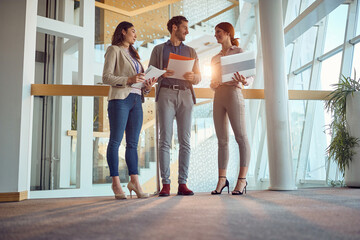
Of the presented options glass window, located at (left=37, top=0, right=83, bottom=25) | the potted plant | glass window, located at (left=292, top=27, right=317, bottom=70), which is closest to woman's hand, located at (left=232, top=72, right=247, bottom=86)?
the potted plant

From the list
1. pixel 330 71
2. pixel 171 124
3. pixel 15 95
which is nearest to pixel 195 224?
pixel 171 124

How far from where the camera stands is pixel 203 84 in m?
3.50

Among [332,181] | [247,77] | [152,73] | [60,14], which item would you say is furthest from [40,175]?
[60,14]

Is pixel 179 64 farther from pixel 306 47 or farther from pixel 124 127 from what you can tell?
pixel 306 47

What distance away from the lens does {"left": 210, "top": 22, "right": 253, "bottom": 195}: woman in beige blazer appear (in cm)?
265

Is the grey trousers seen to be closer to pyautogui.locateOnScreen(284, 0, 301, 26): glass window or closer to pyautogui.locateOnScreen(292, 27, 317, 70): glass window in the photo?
pyautogui.locateOnScreen(292, 27, 317, 70): glass window

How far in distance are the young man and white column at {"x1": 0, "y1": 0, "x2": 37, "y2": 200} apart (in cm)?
109

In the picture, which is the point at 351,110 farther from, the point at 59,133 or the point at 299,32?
the point at 59,133

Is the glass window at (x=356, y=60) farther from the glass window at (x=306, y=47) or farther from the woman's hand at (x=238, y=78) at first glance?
the woman's hand at (x=238, y=78)

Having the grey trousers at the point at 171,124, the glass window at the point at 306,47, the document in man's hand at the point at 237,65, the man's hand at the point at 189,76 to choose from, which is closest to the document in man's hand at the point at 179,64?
the man's hand at the point at 189,76

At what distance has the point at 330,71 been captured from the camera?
15.9 ft

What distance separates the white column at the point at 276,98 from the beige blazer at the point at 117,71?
1.32m

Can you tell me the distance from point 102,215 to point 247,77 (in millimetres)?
1696

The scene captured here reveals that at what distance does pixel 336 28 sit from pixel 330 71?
613mm
